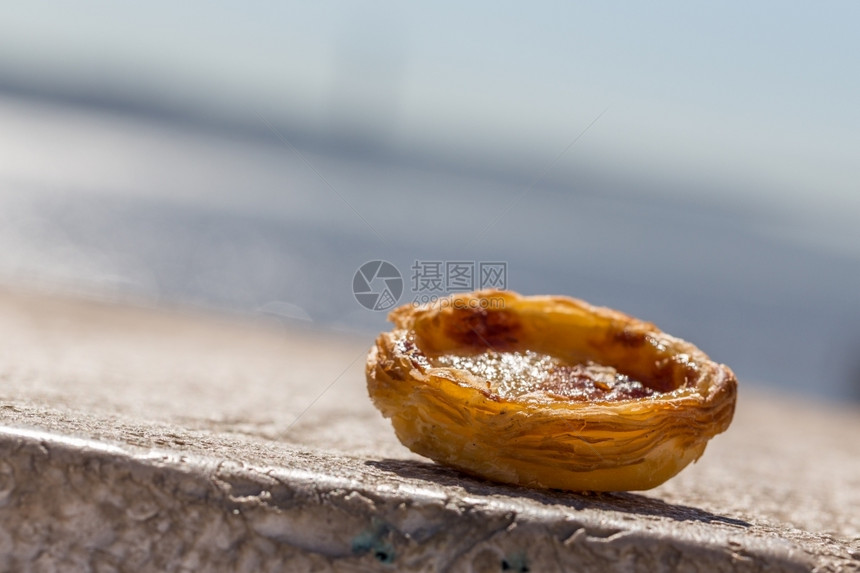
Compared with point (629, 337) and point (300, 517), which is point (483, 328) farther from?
point (300, 517)

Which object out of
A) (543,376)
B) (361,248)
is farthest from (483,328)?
(361,248)

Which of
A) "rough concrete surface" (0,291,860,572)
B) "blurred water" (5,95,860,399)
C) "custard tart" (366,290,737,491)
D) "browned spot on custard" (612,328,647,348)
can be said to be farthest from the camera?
"blurred water" (5,95,860,399)

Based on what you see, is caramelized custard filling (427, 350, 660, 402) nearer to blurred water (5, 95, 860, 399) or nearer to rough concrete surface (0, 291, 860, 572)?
rough concrete surface (0, 291, 860, 572)

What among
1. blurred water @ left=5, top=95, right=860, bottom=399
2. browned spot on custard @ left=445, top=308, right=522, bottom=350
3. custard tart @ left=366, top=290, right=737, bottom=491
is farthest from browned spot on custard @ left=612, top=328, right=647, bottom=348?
blurred water @ left=5, top=95, right=860, bottom=399

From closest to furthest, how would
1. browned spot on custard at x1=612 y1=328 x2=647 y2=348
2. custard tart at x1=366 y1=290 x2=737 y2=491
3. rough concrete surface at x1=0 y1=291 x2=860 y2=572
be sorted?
1. rough concrete surface at x1=0 y1=291 x2=860 y2=572
2. custard tart at x1=366 y1=290 x2=737 y2=491
3. browned spot on custard at x1=612 y1=328 x2=647 y2=348

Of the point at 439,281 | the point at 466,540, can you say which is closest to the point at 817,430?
the point at 439,281

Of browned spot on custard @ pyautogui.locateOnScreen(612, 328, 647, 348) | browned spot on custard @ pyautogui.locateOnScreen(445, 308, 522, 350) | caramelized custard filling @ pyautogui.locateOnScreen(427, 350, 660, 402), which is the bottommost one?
caramelized custard filling @ pyautogui.locateOnScreen(427, 350, 660, 402)

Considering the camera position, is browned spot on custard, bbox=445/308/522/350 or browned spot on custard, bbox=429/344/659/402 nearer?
browned spot on custard, bbox=429/344/659/402

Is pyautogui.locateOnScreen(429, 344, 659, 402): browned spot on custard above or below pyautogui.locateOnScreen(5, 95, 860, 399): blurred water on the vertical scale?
above
